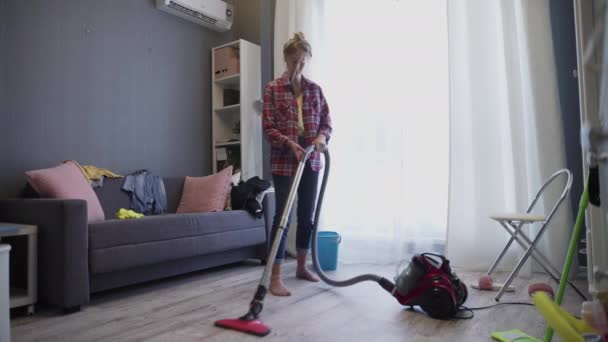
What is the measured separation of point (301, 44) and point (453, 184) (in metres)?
1.42

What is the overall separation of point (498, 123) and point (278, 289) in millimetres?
1818

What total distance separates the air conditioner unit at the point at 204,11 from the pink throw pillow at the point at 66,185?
1663mm

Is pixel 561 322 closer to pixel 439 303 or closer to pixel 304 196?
pixel 439 303

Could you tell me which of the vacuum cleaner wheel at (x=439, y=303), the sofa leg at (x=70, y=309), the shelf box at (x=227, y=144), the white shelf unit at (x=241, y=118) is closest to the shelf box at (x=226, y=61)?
the white shelf unit at (x=241, y=118)

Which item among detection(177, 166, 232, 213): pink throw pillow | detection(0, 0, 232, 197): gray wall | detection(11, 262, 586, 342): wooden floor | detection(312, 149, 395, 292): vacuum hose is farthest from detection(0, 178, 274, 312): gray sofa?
detection(312, 149, 395, 292): vacuum hose

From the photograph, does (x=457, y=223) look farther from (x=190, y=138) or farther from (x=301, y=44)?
(x=190, y=138)

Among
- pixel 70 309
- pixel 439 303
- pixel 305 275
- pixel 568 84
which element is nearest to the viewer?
pixel 439 303

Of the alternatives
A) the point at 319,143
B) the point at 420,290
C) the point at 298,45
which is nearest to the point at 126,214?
the point at 319,143

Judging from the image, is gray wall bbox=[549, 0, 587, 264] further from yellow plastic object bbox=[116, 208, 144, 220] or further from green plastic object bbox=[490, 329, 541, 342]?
yellow plastic object bbox=[116, 208, 144, 220]

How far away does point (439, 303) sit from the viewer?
175 centimetres

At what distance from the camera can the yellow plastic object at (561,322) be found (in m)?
1.01

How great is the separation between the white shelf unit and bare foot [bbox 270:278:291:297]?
1.58 metres

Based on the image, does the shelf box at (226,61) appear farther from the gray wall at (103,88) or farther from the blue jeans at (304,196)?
the blue jeans at (304,196)

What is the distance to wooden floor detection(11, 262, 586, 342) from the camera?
159cm
